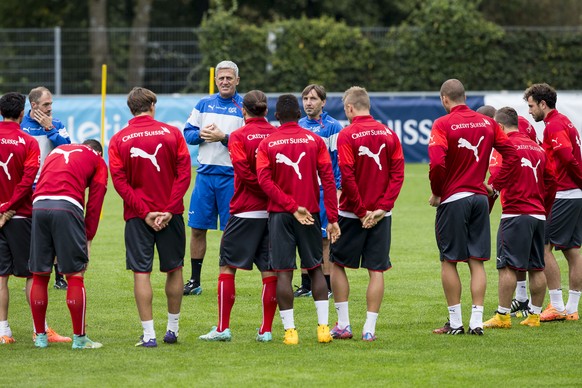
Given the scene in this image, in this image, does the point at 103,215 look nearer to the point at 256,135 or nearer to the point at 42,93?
the point at 42,93

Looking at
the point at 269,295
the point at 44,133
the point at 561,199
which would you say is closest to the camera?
the point at 269,295

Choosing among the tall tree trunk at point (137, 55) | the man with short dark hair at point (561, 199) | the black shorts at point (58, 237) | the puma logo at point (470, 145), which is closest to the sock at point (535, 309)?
the man with short dark hair at point (561, 199)

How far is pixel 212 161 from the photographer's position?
444 inches

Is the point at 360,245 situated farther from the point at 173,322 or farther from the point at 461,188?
the point at 173,322

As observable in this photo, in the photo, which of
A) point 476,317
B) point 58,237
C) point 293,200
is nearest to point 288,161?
point 293,200

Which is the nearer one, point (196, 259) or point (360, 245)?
point (360, 245)

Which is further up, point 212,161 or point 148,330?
point 212,161

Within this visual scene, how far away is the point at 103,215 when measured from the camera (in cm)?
1814

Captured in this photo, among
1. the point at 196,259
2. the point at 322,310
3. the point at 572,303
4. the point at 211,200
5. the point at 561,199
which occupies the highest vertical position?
the point at 561,199

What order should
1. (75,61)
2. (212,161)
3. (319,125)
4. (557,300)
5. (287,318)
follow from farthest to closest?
(75,61) < (212,161) < (319,125) < (557,300) < (287,318)

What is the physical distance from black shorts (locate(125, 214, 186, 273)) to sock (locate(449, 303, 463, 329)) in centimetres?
238

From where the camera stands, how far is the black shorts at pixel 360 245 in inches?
350

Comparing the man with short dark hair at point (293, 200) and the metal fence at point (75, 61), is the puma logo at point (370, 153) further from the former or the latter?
the metal fence at point (75, 61)

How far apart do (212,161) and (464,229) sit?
328 cm
